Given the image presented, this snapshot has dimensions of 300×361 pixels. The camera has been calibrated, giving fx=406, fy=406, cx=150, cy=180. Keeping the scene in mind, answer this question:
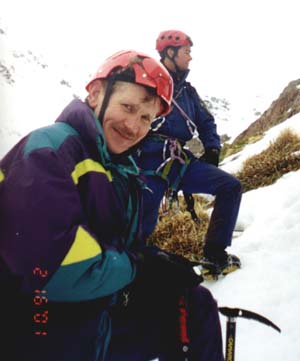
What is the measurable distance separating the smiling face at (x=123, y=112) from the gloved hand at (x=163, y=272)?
629 mm

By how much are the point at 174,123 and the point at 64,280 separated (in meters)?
3.32

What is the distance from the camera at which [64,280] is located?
1520 millimetres

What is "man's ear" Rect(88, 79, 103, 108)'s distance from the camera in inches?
89.4

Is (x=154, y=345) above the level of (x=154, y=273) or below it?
below

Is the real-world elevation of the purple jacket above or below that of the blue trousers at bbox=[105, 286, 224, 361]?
above

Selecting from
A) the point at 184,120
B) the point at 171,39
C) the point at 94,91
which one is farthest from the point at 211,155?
the point at 94,91

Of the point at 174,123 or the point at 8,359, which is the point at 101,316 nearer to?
the point at 8,359

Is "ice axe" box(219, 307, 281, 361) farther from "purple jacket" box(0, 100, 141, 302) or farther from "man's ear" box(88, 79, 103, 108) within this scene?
"man's ear" box(88, 79, 103, 108)

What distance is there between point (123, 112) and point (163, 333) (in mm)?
1189

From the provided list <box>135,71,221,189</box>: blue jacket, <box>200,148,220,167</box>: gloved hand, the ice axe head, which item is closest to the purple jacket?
the ice axe head

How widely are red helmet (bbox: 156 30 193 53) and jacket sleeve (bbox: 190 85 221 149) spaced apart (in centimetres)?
56

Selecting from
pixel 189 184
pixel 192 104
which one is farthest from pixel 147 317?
pixel 192 104

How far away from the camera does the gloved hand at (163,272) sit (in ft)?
6.24

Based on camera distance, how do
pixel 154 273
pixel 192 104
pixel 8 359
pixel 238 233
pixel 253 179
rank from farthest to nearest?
1. pixel 253 179
2. pixel 238 233
3. pixel 192 104
4. pixel 154 273
5. pixel 8 359
